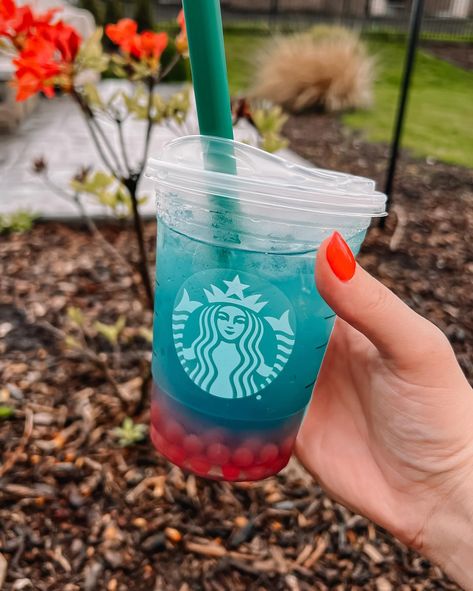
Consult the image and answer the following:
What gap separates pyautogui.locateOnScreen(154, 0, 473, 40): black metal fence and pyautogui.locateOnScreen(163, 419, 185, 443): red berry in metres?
14.9

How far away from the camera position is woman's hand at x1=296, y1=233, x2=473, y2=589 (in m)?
1.10

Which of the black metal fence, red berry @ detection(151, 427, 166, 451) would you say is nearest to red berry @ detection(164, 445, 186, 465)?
red berry @ detection(151, 427, 166, 451)

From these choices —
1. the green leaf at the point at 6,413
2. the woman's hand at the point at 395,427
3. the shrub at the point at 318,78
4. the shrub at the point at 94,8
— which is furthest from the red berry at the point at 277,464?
the shrub at the point at 94,8

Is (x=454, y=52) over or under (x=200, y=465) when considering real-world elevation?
under

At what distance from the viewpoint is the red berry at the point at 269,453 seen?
1.16 meters

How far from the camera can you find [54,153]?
523cm

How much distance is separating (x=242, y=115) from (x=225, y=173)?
0.77 m

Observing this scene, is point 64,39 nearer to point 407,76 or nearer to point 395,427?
point 395,427

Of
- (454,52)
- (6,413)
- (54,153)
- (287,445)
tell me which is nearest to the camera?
(287,445)

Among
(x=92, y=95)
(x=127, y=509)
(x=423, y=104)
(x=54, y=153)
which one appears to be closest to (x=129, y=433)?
(x=127, y=509)

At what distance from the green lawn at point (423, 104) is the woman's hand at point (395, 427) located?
14.1ft

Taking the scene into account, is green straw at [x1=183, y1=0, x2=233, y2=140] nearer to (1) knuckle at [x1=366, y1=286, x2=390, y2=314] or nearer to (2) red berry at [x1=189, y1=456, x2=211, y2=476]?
(1) knuckle at [x1=366, y1=286, x2=390, y2=314]

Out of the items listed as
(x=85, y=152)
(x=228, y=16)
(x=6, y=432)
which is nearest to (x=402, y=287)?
(x=6, y=432)

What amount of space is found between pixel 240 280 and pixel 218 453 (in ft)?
1.18
